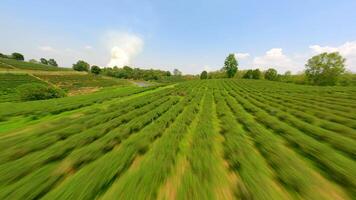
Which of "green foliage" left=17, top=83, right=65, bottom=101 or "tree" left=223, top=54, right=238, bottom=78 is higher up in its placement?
"tree" left=223, top=54, right=238, bottom=78

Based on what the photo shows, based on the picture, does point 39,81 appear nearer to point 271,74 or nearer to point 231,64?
point 231,64

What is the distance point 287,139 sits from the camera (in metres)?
8.46

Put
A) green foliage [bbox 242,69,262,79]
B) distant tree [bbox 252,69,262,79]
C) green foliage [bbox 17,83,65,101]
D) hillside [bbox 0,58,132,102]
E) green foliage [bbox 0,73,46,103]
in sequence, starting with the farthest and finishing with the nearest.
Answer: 1. green foliage [bbox 242,69,262,79]
2. distant tree [bbox 252,69,262,79]
3. hillside [bbox 0,58,132,102]
4. green foliage [bbox 0,73,46,103]
5. green foliage [bbox 17,83,65,101]

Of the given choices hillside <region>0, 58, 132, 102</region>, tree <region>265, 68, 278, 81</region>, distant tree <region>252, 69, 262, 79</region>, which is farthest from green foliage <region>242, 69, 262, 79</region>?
hillside <region>0, 58, 132, 102</region>

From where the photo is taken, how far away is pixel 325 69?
65.6 metres

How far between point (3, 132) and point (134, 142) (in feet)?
32.1

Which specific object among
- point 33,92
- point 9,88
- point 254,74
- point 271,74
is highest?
point 271,74

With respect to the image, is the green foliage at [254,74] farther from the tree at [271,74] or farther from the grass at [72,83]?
the grass at [72,83]

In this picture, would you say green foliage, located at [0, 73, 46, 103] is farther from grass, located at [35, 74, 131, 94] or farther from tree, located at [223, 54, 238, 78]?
tree, located at [223, 54, 238, 78]

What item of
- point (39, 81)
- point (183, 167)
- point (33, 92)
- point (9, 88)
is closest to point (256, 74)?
point (33, 92)

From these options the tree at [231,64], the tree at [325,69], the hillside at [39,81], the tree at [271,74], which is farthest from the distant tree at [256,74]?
the hillside at [39,81]

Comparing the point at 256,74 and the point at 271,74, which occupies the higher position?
the point at 271,74

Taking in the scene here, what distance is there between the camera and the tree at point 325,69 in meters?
63.7

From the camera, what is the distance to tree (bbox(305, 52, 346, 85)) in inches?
2507
